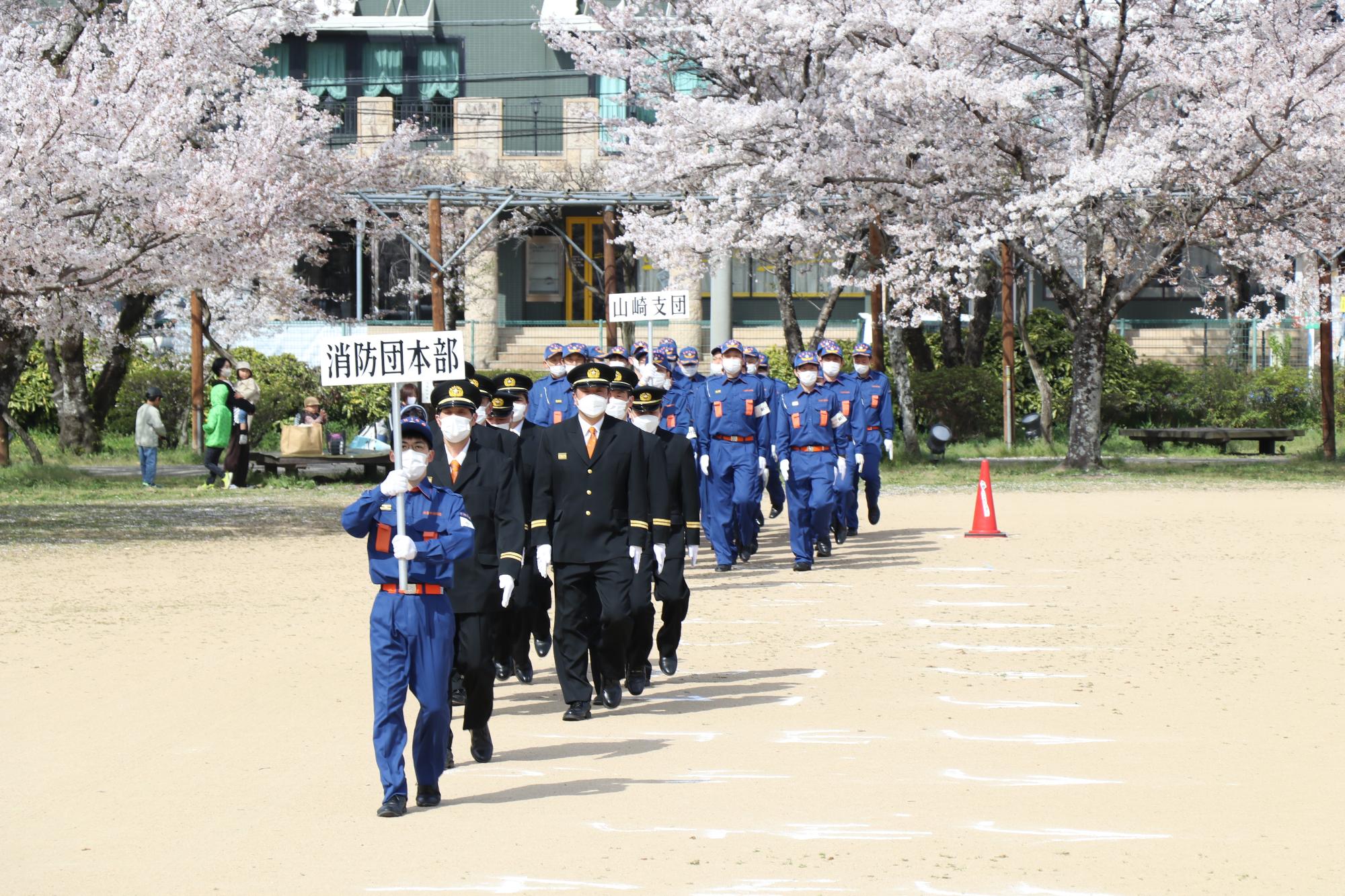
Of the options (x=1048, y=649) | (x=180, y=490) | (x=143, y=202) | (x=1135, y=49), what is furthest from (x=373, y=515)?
(x=1135, y=49)

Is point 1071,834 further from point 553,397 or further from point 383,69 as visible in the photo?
point 383,69

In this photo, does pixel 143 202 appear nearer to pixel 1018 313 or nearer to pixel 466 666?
pixel 466 666

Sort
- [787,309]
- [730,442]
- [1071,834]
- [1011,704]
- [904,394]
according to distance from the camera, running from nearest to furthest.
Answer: [1071,834] < [1011,704] < [730,442] < [787,309] < [904,394]

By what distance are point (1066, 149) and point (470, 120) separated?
1997 centimetres

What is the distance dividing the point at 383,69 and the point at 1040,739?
40.4m

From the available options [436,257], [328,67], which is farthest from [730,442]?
[328,67]

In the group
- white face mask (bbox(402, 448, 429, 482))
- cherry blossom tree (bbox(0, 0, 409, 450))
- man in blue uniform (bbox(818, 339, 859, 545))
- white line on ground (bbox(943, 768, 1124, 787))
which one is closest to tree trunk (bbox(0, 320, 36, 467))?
cherry blossom tree (bbox(0, 0, 409, 450))

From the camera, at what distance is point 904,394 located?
32.4m

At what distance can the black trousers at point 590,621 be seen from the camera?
383 inches

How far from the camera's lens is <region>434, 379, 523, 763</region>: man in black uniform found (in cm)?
855

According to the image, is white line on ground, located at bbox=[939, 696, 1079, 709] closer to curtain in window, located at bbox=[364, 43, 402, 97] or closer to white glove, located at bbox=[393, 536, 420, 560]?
white glove, located at bbox=[393, 536, 420, 560]

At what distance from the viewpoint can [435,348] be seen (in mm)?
8516

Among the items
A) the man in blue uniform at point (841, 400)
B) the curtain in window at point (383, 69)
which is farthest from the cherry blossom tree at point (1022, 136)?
the curtain in window at point (383, 69)

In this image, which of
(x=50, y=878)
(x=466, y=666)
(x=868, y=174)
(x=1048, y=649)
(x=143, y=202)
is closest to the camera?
(x=50, y=878)
